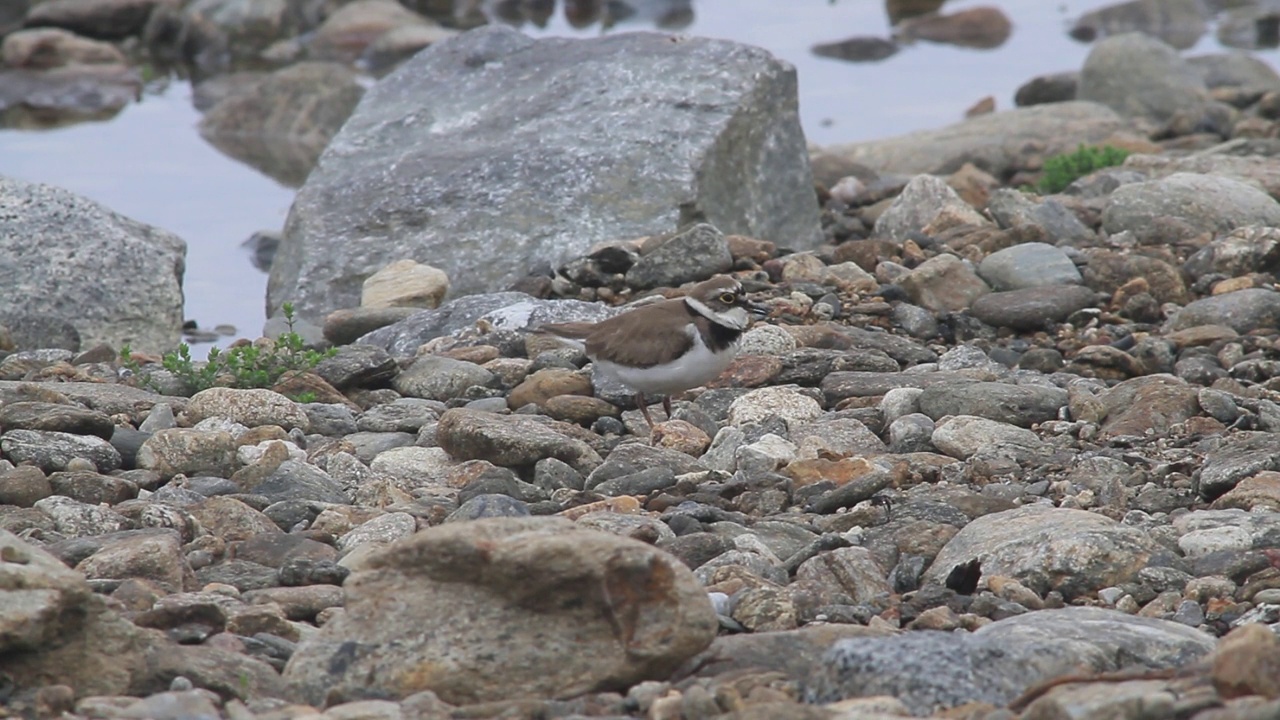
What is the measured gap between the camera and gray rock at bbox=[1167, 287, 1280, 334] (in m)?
10.7

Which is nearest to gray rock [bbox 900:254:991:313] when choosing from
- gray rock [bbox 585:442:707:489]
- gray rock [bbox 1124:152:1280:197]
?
gray rock [bbox 585:442:707:489]

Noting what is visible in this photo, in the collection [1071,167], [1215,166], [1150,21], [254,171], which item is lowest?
[1150,21]

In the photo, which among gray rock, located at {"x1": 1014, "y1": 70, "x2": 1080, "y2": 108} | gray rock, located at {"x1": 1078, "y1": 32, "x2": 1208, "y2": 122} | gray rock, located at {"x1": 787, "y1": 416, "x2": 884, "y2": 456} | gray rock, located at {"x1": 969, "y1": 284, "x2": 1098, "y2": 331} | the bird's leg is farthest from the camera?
gray rock, located at {"x1": 1014, "y1": 70, "x2": 1080, "y2": 108}

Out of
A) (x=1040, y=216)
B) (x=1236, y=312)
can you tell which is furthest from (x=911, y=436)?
(x=1040, y=216)

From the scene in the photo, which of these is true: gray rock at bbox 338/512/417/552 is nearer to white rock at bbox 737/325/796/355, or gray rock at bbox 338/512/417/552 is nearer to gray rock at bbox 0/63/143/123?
white rock at bbox 737/325/796/355

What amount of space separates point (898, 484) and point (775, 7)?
2590 centimetres

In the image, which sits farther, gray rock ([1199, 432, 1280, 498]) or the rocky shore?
gray rock ([1199, 432, 1280, 498])

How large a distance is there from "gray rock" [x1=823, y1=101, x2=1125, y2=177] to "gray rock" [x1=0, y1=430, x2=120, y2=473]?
37.7 feet

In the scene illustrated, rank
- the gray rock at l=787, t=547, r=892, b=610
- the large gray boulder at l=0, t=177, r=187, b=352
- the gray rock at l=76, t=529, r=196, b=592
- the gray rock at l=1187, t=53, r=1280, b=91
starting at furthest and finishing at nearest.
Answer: the gray rock at l=1187, t=53, r=1280, b=91 → the large gray boulder at l=0, t=177, r=187, b=352 → the gray rock at l=787, t=547, r=892, b=610 → the gray rock at l=76, t=529, r=196, b=592

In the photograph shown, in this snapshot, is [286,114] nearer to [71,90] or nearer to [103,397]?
[71,90]

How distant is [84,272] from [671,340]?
555 centimetres

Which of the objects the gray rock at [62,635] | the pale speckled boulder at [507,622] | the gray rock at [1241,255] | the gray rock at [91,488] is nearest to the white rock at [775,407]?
the gray rock at [91,488]

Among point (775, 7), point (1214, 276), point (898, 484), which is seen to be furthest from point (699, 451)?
point (775, 7)

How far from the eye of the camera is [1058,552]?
21.7 feet
